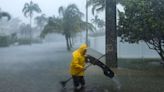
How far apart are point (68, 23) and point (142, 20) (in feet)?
Result: 102

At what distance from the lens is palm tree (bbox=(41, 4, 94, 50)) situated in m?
53.4

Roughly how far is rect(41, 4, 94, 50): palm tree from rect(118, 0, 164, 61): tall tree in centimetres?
2832

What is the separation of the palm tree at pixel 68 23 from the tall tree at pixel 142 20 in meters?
28.3

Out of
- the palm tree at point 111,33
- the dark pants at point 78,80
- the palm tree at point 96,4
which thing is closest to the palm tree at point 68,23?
the palm tree at point 96,4

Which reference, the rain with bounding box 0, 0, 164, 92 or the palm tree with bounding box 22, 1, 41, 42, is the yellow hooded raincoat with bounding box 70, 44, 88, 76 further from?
the palm tree with bounding box 22, 1, 41, 42

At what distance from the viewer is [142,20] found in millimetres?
22562

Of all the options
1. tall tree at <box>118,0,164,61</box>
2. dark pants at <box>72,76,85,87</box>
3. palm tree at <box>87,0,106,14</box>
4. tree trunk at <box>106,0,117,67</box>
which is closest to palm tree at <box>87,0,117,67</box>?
tree trunk at <box>106,0,117,67</box>

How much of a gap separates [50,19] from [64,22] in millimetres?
2553

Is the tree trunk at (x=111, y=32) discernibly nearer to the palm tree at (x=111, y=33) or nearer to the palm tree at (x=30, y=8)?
the palm tree at (x=111, y=33)

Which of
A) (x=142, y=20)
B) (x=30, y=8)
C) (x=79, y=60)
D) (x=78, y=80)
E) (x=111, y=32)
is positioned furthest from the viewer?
(x=30, y=8)

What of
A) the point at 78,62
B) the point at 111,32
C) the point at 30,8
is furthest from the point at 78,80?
the point at 30,8

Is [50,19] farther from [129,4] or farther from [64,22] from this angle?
[129,4]

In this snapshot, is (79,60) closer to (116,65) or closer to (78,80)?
(78,80)

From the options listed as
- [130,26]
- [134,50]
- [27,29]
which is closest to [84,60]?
[130,26]
